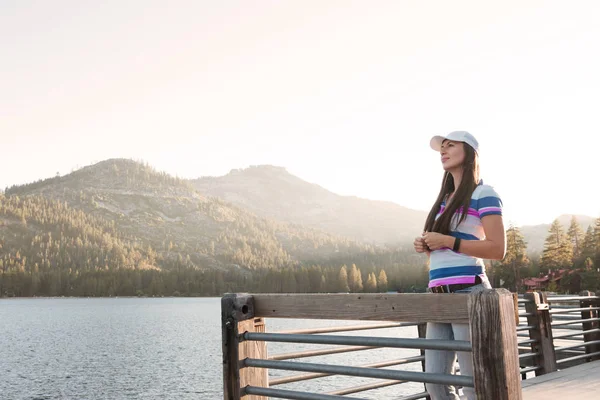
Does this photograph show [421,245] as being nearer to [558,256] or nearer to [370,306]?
[370,306]

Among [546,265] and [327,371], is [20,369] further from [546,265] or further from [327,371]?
[546,265]

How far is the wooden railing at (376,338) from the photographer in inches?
104

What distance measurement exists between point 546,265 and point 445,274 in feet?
300

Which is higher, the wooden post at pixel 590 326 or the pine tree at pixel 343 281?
the wooden post at pixel 590 326

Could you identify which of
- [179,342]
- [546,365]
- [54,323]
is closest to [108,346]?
[179,342]

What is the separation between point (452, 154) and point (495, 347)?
175cm

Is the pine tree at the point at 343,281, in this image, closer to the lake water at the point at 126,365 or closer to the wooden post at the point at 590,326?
the lake water at the point at 126,365

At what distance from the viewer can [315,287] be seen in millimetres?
188000

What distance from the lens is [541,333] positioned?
888cm

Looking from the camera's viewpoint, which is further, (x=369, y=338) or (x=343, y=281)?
(x=343, y=281)

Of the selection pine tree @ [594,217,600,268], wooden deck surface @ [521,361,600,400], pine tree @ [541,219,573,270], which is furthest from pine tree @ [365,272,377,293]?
wooden deck surface @ [521,361,600,400]

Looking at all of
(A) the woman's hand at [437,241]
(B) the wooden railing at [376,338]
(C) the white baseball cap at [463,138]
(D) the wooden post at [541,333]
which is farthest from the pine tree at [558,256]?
(B) the wooden railing at [376,338]

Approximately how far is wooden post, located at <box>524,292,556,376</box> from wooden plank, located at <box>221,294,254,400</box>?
A: 655 centimetres

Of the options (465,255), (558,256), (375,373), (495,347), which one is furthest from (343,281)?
(495,347)
